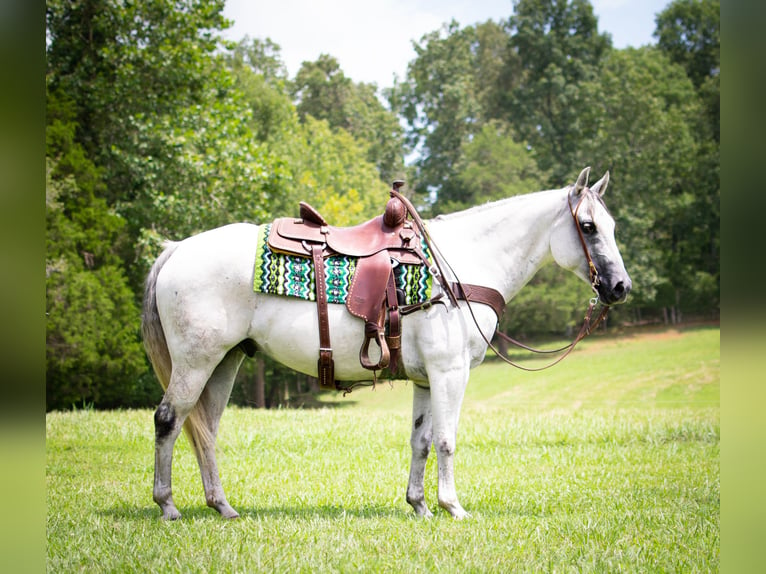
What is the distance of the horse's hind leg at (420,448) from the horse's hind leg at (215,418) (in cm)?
126

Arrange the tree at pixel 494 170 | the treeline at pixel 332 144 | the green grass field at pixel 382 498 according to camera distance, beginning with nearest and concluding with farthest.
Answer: the green grass field at pixel 382 498
the treeline at pixel 332 144
the tree at pixel 494 170

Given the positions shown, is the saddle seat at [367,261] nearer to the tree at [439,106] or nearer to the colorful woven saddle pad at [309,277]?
the colorful woven saddle pad at [309,277]

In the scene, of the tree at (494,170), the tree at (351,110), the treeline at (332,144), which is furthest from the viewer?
the tree at (351,110)

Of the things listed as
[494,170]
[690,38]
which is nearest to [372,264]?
[494,170]

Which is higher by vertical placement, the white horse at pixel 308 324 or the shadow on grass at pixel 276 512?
the white horse at pixel 308 324

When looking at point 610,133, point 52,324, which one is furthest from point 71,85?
point 610,133

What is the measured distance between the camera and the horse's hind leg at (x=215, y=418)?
480cm

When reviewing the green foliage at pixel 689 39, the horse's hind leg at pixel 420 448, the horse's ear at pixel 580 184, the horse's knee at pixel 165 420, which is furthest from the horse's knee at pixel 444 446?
the green foliage at pixel 689 39

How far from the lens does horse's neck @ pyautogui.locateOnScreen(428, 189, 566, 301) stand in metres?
4.92

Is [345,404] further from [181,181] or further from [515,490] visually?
[515,490]

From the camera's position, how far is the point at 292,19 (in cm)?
1845

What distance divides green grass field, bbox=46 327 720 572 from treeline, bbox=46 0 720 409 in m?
6.21

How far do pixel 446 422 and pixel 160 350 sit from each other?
2.08 meters

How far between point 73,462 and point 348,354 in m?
4.24
